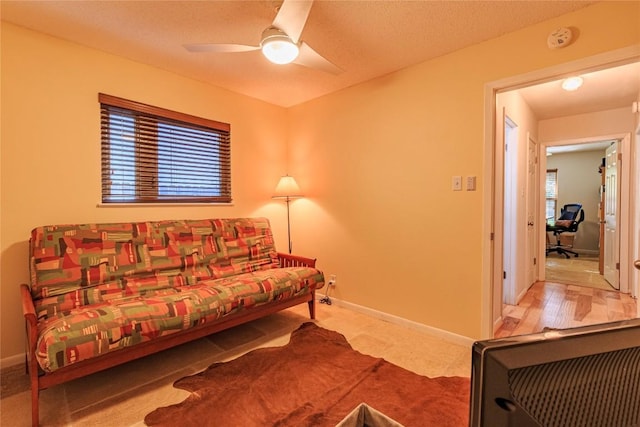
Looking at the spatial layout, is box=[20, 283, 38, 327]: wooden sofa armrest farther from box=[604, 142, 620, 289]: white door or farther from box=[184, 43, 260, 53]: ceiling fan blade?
box=[604, 142, 620, 289]: white door

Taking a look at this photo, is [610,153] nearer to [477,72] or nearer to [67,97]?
[477,72]

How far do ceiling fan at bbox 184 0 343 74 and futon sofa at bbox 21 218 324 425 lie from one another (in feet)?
5.02

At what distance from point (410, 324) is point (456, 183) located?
1305mm

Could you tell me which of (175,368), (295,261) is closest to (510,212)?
(295,261)

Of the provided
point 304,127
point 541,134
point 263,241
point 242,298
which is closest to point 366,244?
point 263,241

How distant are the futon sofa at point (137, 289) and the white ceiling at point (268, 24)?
1.39m

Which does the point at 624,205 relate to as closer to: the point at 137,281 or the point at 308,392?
the point at 308,392

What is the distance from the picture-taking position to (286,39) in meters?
1.73

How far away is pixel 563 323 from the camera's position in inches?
111

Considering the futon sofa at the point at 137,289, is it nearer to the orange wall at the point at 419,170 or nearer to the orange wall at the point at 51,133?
the orange wall at the point at 51,133

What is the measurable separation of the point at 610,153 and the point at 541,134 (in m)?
0.89

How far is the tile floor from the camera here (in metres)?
1.64

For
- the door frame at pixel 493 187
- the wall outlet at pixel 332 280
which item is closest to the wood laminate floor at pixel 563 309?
the door frame at pixel 493 187

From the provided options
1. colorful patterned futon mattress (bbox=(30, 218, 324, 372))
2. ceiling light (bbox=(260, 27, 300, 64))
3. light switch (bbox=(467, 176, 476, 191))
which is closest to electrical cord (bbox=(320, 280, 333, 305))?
colorful patterned futon mattress (bbox=(30, 218, 324, 372))
